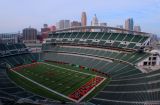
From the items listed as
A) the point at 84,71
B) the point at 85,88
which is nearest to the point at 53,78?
the point at 84,71

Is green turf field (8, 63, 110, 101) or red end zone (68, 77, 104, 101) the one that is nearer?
red end zone (68, 77, 104, 101)

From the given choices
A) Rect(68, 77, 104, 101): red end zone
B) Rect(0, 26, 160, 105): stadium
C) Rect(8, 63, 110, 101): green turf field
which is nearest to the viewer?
Rect(0, 26, 160, 105): stadium

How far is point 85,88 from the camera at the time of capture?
56.6 meters

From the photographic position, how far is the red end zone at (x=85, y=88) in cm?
5131

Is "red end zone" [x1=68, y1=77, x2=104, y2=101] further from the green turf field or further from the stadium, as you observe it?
the green turf field

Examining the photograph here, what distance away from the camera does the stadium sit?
45594 millimetres

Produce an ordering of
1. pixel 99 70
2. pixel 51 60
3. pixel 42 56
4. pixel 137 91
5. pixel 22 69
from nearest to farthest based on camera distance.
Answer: pixel 137 91
pixel 99 70
pixel 22 69
pixel 51 60
pixel 42 56

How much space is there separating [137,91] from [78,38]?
60823 mm

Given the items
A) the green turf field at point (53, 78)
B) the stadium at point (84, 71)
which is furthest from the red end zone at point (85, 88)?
the green turf field at point (53, 78)

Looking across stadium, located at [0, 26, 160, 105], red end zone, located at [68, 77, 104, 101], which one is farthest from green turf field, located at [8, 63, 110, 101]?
red end zone, located at [68, 77, 104, 101]

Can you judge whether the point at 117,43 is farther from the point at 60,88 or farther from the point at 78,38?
the point at 60,88

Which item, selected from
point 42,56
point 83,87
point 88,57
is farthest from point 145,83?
point 42,56

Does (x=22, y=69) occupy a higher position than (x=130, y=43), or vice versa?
(x=130, y=43)

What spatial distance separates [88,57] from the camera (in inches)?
3514
